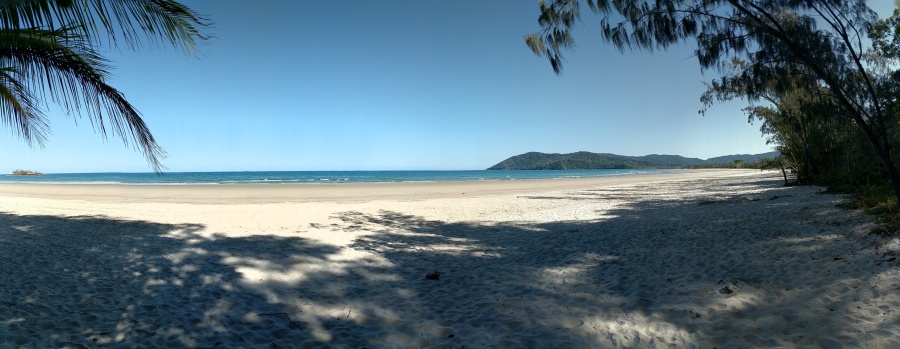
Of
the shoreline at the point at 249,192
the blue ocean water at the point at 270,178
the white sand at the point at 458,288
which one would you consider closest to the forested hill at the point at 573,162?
Result: the blue ocean water at the point at 270,178

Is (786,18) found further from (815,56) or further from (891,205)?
(891,205)

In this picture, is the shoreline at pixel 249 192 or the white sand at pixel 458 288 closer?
the white sand at pixel 458 288

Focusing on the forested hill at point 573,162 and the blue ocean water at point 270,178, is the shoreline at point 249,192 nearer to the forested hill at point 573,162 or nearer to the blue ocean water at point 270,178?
the blue ocean water at point 270,178

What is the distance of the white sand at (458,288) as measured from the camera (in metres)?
3.38

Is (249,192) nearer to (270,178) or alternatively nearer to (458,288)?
(458,288)

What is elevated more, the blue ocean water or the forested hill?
the forested hill

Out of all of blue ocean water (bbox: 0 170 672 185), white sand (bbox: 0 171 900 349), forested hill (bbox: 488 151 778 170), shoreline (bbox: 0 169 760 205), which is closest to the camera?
white sand (bbox: 0 171 900 349)

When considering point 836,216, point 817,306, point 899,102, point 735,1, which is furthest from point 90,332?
point 899,102

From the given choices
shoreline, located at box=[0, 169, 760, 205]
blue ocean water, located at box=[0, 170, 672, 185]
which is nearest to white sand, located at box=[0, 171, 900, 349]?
shoreline, located at box=[0, 169, 760, 205]

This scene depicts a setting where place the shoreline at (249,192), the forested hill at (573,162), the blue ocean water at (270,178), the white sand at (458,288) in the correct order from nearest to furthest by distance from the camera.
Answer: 1. the white sand at (458,288)
2. the shoreline at (249,192)
3. the blue ocean water at (270,178)
4. the forested hill at (573,162)

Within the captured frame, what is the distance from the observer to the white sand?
3.38m

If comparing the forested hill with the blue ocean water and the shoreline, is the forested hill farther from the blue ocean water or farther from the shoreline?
the shoreline

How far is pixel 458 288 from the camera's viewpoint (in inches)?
196

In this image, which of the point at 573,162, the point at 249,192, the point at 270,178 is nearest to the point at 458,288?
the point at 249,192
